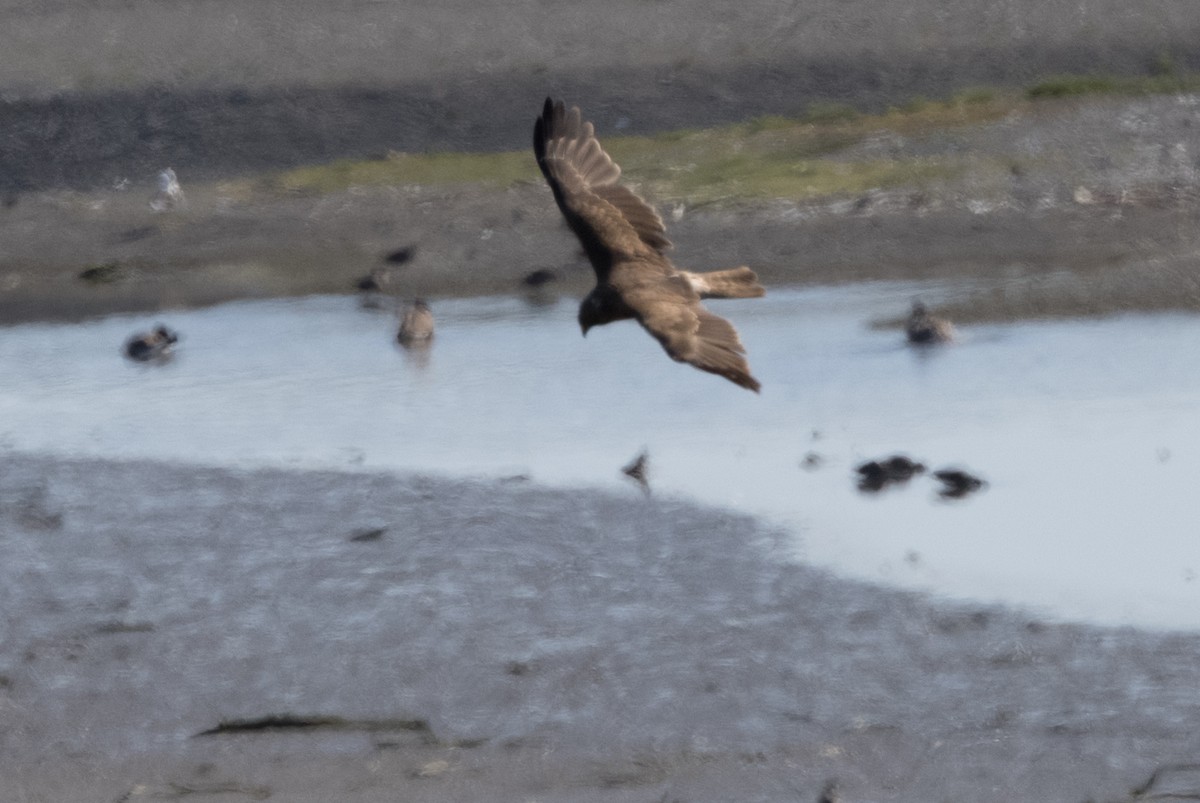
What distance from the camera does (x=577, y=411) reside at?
46.7ft

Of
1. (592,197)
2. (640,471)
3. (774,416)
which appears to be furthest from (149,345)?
(592,197)

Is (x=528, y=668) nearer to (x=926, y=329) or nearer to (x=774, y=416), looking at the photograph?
(x=774, y=416)

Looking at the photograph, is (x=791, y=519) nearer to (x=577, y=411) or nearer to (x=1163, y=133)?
(x=577, y=411)

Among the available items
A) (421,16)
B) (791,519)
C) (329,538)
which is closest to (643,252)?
(791,519)

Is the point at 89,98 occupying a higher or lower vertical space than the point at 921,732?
higher

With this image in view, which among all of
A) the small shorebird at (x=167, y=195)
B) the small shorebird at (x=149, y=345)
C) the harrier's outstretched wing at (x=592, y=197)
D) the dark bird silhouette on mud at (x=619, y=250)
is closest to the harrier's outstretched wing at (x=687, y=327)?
the dark bird silhouette on mud at (x=619, y=250)

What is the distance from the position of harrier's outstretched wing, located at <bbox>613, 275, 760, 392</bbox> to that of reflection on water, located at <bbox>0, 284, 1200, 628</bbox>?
2.30m

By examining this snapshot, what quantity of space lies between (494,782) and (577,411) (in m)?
4.11

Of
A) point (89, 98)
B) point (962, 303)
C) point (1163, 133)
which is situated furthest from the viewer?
point (89, 98)

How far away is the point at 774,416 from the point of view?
13977mm

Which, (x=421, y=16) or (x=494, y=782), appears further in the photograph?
(x=421, y=16)

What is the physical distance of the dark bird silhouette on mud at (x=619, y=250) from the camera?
10.5m

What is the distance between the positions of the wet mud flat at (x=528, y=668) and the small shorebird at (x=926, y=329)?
2.87 metres

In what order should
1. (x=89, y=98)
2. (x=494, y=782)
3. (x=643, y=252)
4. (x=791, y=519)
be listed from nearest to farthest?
(x=494, y=782) → (x=643, y=252) → (x=791, y=519) → (x=89, y=98)
